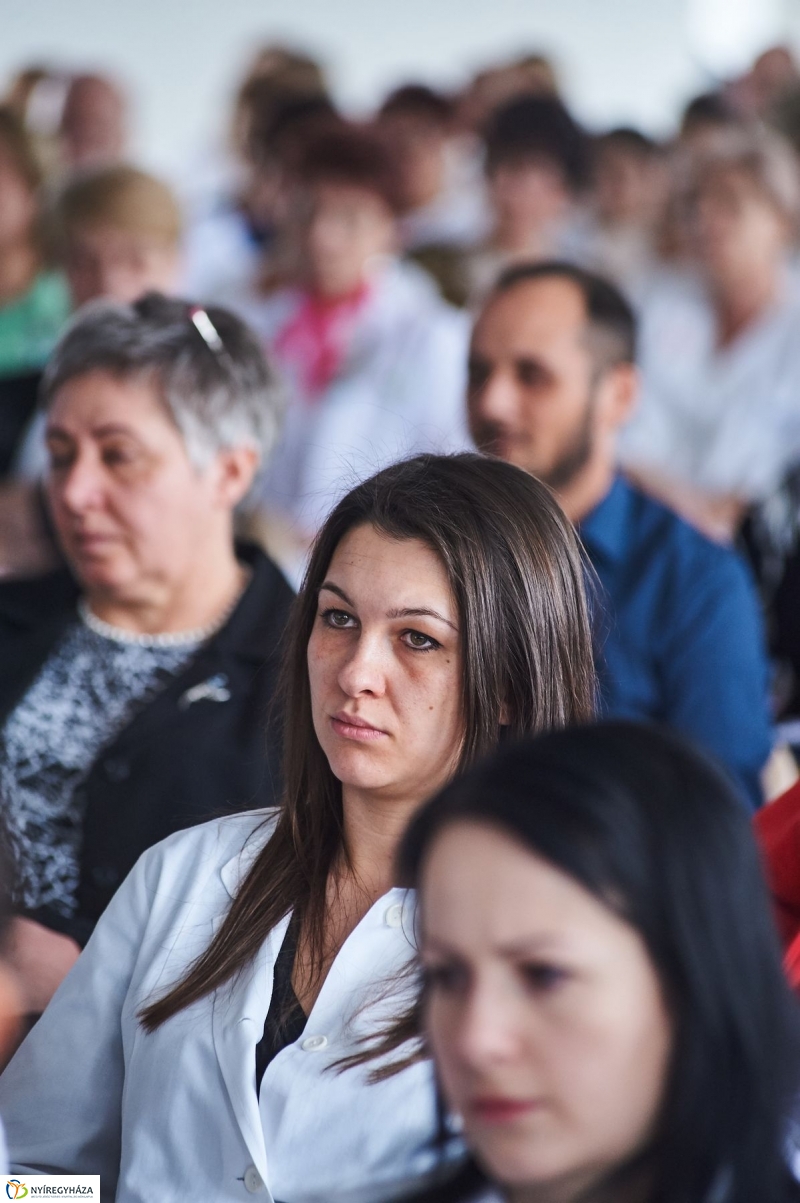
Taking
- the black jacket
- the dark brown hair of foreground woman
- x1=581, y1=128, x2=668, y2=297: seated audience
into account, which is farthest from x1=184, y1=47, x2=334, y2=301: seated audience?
the dark brown hair of foreground woman

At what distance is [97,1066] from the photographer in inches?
51.4

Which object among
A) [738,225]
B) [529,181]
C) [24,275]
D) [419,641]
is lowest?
[419,641]

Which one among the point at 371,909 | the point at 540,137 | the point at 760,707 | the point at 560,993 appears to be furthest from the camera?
the point at 540,137

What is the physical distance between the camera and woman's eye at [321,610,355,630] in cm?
128

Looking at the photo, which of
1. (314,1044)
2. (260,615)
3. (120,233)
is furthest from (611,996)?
(120,233)

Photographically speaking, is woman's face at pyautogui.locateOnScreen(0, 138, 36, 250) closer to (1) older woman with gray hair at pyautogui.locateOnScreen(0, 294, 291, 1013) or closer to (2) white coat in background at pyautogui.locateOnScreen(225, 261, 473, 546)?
(2) white coat in background at pyautogui.locateOnScreen(225, 261, 473, 546)

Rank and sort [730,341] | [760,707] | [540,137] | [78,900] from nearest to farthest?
[78,900] → [760,707] → [730,341] → [540,137]

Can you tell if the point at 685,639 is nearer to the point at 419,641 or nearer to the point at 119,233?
the point at 419,641

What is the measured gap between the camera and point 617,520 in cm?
234

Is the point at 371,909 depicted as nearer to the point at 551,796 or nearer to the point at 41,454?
the point at 551,796

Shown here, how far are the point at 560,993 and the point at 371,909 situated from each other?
0.51m

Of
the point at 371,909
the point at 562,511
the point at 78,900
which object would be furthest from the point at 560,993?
the point at 78,900

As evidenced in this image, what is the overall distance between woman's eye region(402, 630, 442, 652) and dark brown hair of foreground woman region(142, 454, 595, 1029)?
3 cm

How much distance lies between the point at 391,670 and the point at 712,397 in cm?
256
